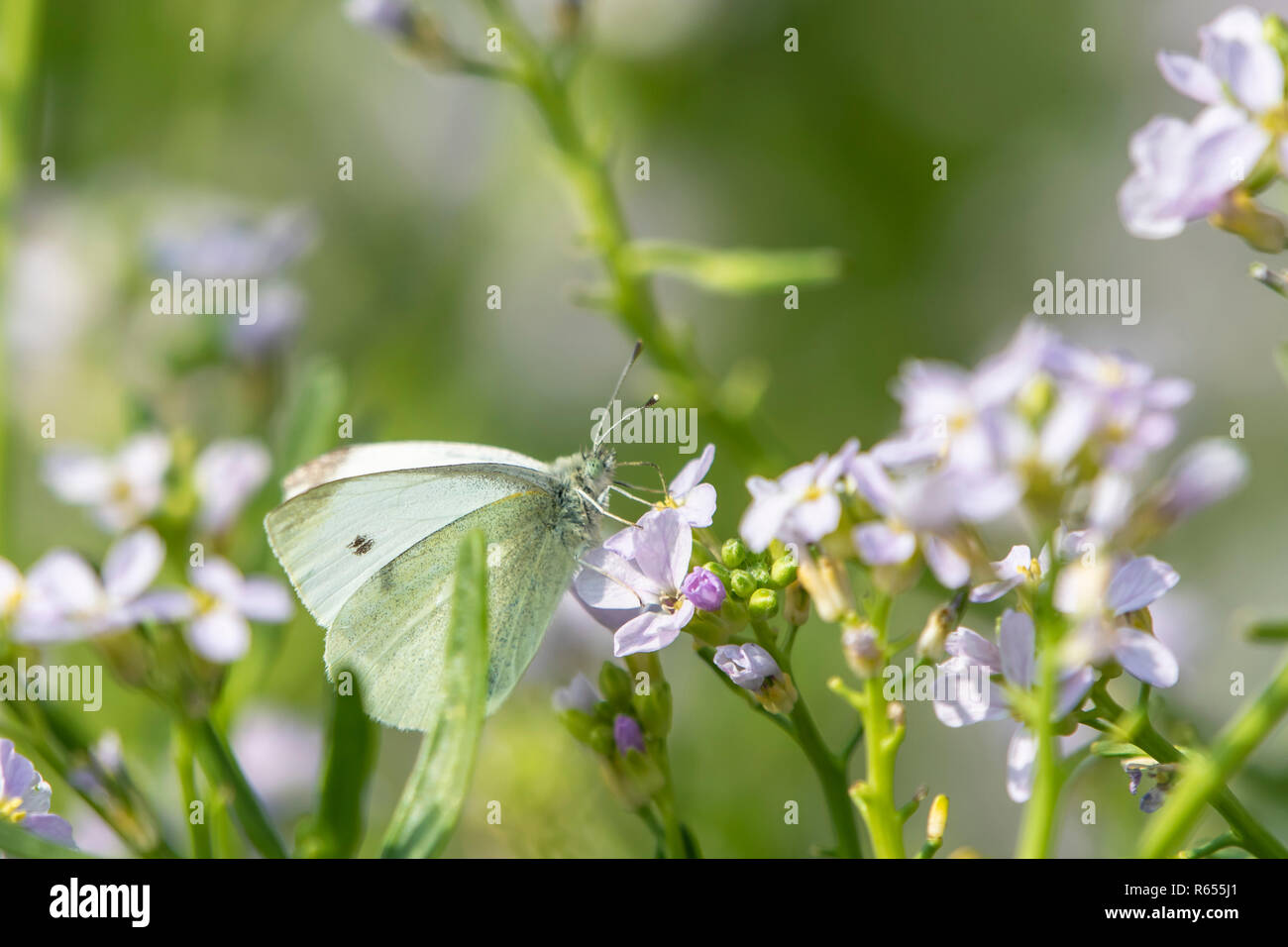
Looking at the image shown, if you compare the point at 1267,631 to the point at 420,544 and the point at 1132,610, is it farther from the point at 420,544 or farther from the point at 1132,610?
the point at 420,544

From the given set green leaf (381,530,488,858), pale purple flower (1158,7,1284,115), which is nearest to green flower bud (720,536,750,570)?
green leaf (381,530,488,858)

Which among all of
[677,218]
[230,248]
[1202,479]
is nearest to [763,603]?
[1202,479]

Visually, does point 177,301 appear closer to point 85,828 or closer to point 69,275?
point 69,275

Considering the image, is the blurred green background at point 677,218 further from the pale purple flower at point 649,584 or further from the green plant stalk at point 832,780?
the green plant stalk at point 832,780

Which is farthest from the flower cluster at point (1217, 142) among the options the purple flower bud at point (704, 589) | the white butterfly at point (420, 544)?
the white butterfly at point (420, 544)

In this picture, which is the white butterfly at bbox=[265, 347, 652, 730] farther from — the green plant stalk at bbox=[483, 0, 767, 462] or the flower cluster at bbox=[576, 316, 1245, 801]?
the flower cluster at bbox=[576, 316, 1245, 801]
